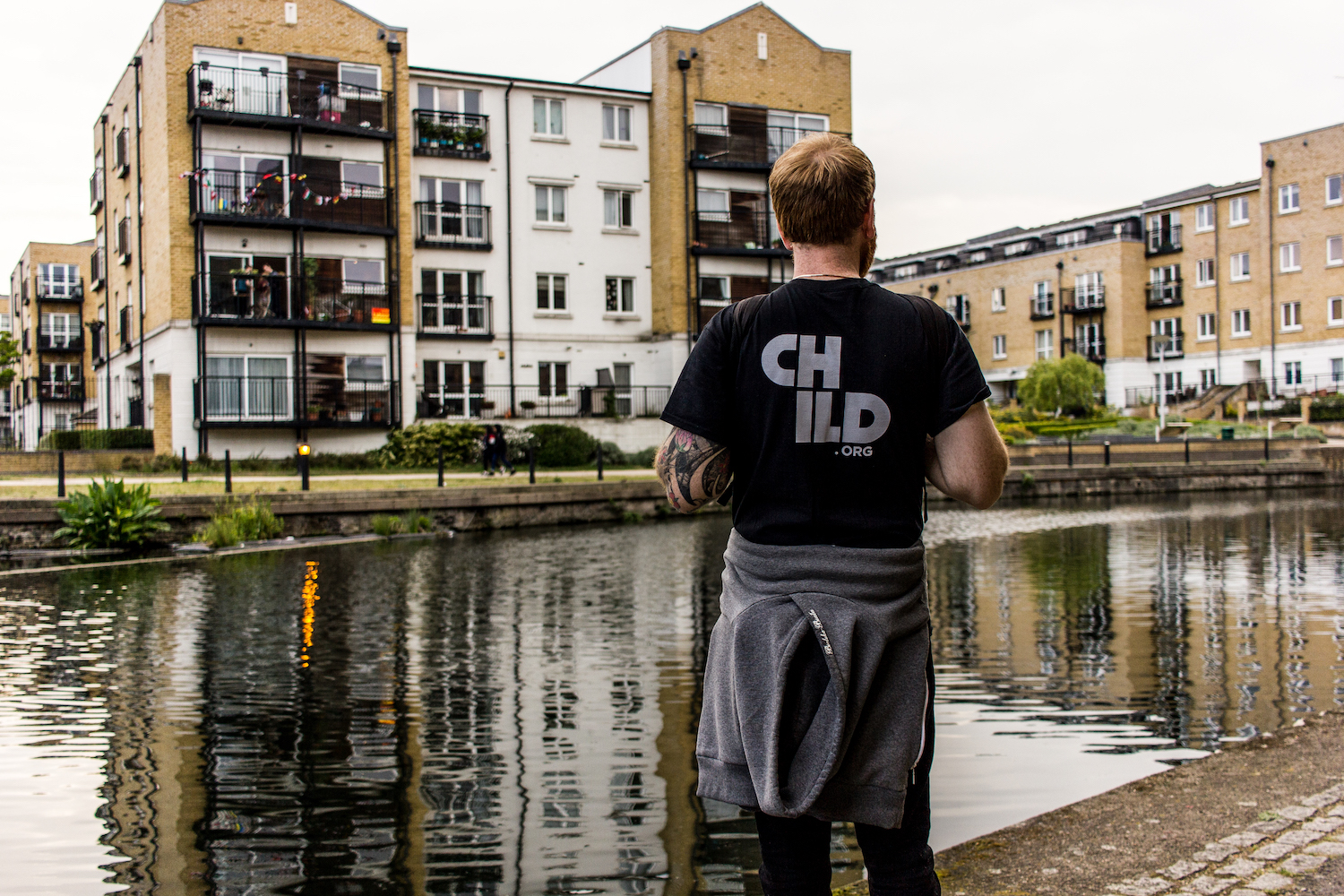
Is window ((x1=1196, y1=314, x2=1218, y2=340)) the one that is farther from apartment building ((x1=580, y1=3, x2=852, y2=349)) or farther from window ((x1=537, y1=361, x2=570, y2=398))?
window ((x1=537, y1=361, x2=570, y2=398))

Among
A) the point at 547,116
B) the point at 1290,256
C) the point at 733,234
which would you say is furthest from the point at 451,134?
the point at 1290,256

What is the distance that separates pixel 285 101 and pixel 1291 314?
42.3m

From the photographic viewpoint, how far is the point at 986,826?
4.84 meters

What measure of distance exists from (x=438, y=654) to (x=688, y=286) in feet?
97.9

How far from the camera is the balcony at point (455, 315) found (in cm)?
3522

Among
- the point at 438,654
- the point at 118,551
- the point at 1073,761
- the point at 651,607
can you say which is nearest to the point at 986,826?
the point at 1073,761

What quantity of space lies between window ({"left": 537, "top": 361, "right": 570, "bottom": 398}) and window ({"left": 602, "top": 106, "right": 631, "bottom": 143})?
7.85 metres

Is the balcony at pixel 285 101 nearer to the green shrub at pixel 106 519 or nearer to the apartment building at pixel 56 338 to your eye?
the green shrub at pixel 106 519

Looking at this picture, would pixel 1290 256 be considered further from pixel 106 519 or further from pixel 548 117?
pixel 106 519

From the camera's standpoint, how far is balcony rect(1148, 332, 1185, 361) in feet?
180

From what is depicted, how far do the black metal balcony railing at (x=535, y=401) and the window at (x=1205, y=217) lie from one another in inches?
1248

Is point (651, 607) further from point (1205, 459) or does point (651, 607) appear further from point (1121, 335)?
point (1121, 335)

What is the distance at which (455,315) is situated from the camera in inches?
1407

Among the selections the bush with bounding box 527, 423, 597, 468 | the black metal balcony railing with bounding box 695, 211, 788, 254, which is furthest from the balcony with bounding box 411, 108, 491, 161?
the bush with bounding box 527, 423, 597, 468
